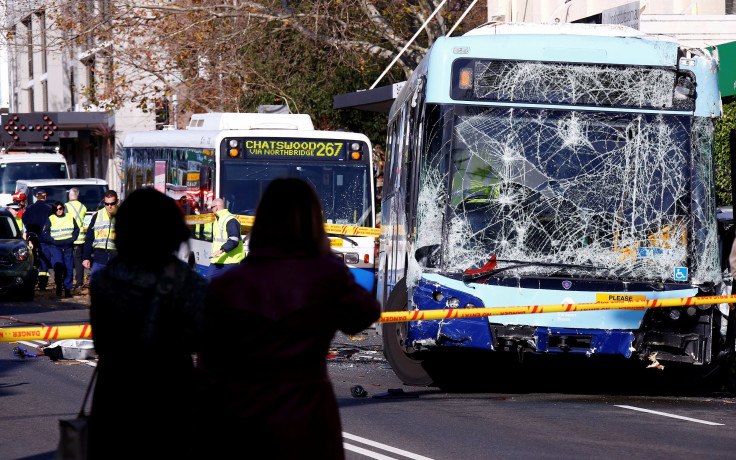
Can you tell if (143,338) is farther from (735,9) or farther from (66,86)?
(66,86)

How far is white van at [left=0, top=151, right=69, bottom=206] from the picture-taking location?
31.5 meters

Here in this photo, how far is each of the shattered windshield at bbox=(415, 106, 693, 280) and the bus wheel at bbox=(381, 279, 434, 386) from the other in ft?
3.02

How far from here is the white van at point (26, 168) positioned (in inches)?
1239

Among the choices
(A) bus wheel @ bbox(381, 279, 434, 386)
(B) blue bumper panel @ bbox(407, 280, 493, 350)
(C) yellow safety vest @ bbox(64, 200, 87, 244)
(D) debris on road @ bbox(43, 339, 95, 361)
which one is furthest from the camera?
(C) yellow safety vest @ bbox(64, 200, 87, 244)

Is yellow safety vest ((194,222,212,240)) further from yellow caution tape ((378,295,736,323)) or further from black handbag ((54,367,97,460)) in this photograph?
black handbag ((54,367,97,460))

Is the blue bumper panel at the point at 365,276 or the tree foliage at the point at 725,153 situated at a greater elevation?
the tree foliage at the point at 725,153

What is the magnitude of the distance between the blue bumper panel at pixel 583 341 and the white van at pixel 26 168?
77.5 ft

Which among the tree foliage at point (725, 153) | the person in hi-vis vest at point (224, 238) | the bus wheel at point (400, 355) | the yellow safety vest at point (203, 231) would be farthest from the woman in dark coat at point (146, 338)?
the tree foliage at point (725, 153)

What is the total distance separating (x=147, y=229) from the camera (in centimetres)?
408

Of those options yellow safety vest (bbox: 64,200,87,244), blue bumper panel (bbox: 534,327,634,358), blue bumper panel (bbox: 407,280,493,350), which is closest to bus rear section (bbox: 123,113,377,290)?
yellow safety vest (bbox: 64,200,87,244)

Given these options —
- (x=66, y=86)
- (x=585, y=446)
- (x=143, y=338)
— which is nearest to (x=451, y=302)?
(x=585, y=446)

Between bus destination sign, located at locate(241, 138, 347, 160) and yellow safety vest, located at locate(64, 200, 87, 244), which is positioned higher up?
bus destination sign, located at locate(241, 138, 347, 160)

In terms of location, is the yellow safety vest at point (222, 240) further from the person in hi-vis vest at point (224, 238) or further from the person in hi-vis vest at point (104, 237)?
the person in hi-vis vest at point (104, 237)

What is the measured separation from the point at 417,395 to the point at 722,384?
3.18 metres
